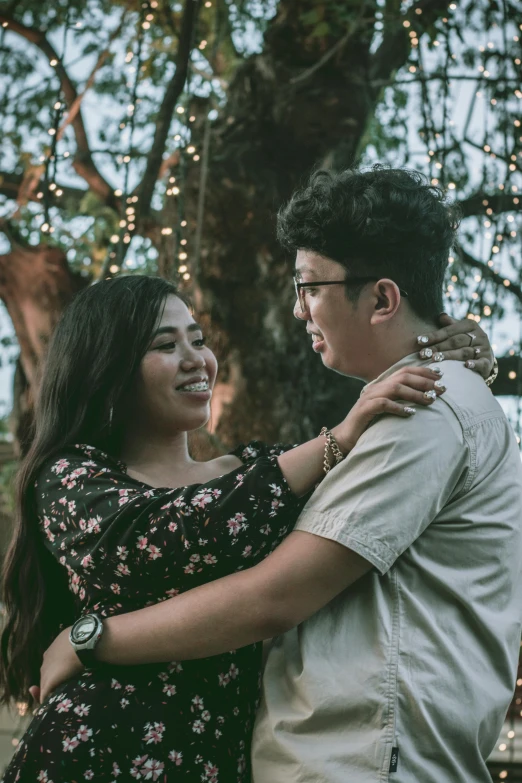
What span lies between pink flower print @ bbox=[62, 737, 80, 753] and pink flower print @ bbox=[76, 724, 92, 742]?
0.03 ft

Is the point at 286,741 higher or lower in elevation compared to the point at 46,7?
lower

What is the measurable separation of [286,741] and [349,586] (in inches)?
11.0

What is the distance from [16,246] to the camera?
482cm

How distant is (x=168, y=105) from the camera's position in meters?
4.17

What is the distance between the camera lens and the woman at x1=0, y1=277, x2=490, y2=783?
1.54 m

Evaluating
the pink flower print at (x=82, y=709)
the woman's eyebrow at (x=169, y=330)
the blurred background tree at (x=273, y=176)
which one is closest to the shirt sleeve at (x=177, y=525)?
the pink flower print at (x=82, y=709)

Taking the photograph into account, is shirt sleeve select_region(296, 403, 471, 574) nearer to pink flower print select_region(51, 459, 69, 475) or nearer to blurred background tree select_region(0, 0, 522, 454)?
pink flower print select_region(51, 459, 69, 475)

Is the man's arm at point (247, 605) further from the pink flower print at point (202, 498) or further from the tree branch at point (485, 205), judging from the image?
the tree branch at point (485, 205)

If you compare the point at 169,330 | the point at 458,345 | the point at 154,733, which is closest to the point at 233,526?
the point at 154,733

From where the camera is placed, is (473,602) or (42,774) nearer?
(473,602)

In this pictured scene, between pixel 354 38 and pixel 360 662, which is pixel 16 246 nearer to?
pixel 354 38

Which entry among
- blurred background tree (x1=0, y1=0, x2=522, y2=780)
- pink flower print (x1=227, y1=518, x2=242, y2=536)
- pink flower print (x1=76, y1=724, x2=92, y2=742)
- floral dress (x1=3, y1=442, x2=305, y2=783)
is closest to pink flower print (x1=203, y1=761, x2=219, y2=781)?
floral dress (x1=3, y1=442, x2=305, y2=783)

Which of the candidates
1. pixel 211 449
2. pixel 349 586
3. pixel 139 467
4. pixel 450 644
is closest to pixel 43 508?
pixel 139 467

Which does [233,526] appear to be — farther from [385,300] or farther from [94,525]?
[385,300]
